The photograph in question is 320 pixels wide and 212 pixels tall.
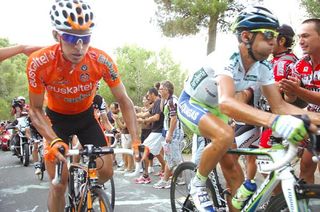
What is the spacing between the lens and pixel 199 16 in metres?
16.5

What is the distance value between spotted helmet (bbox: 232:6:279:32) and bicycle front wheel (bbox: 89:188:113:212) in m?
1.76

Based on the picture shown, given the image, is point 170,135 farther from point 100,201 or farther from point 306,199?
point 306,199

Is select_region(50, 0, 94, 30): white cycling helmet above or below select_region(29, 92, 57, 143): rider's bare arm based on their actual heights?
above

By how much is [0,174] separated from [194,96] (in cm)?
786

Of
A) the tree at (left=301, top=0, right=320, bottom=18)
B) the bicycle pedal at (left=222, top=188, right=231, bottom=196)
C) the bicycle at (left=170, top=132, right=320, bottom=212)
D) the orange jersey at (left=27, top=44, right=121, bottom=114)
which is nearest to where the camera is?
the bicycle at (left=170, top=132, right=320, bottom=212)

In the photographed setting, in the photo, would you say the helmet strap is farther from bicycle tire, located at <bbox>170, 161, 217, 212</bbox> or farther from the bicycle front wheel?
the bicycle front wheel

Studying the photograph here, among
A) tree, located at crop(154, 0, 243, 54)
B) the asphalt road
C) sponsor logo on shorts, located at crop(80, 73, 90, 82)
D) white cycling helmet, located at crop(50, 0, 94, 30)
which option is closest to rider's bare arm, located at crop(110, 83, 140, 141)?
sponsor logo on shorts, located at crop(80, 73, 90, 82)

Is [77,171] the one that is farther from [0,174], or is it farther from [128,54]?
[128,54]

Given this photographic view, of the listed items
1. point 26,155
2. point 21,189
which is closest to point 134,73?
point 26,155

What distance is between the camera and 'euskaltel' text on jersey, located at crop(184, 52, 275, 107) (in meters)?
3.10

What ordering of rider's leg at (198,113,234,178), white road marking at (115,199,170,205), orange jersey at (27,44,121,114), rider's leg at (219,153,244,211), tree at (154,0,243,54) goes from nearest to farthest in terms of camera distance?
rider's leg at (198,113,234,178) < orange jersey at (27,44,121,114) < rider's leg at (219,153,244,211) < white road marking at (115,199,170,205) < tree at (154,0,243,54)

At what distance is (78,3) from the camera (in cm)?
341

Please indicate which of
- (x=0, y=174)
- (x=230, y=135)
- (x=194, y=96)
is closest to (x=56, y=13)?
(x=194, y=96)

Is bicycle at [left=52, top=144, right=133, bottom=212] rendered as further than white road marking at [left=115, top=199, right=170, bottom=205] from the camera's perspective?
No
